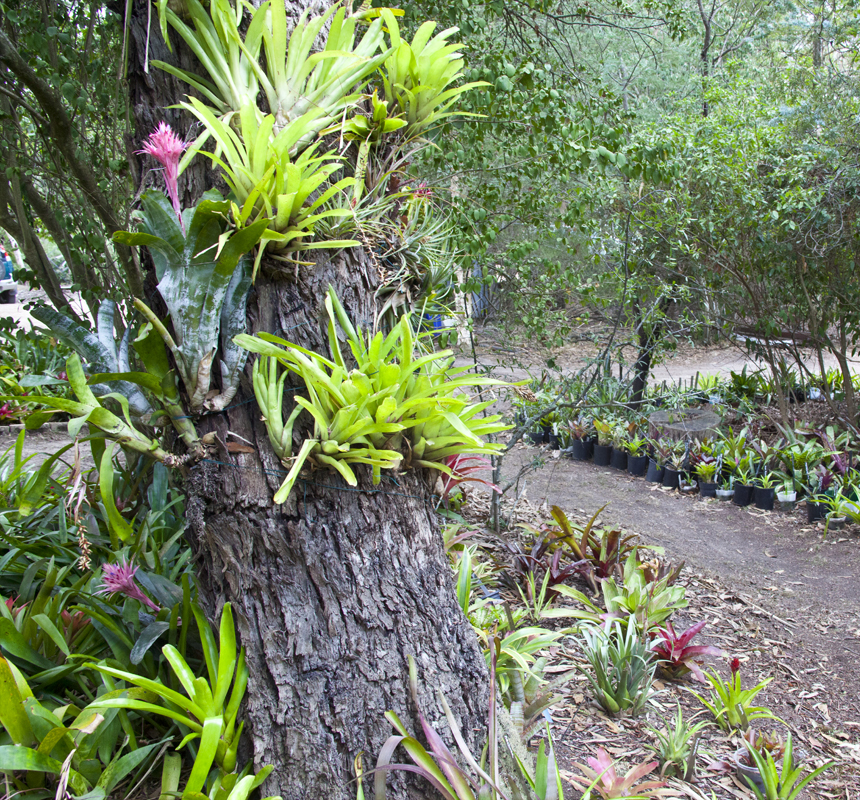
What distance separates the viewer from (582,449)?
248 inches

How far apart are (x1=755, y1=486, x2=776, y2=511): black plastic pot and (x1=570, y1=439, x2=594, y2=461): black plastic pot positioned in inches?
66.5

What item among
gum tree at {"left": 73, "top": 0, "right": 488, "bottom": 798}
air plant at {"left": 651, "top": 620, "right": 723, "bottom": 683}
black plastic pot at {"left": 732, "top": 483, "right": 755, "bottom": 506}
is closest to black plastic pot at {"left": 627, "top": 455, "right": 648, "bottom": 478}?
black plastic pot at {"left": 732, "top": 483, "right": 755, "bottom": 506}

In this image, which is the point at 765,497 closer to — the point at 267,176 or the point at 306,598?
the point at 306,598

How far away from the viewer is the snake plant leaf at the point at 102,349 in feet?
5.04

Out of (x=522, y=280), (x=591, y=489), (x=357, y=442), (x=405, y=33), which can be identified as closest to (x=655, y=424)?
(x=591, y=489)

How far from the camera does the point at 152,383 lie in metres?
1.53

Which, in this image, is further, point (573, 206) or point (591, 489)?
point (591, 489)

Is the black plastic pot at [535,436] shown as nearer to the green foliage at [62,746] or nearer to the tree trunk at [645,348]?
the tree trunk at [645,348]

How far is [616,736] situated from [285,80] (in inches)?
90.6

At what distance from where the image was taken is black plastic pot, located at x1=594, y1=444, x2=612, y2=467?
610 cm

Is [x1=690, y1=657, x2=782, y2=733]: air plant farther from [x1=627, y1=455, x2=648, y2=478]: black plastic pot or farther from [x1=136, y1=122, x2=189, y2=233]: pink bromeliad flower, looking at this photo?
[x1=627, y1=455, x2=648, y2=478]: black plastic pot

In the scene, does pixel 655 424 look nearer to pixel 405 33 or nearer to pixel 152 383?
→ pixel 405 33

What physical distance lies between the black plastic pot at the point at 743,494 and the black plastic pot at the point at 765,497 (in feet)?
0.21

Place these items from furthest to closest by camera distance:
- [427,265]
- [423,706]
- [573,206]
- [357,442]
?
[573,206] < [427,265] < [423,706] < [357,442]
